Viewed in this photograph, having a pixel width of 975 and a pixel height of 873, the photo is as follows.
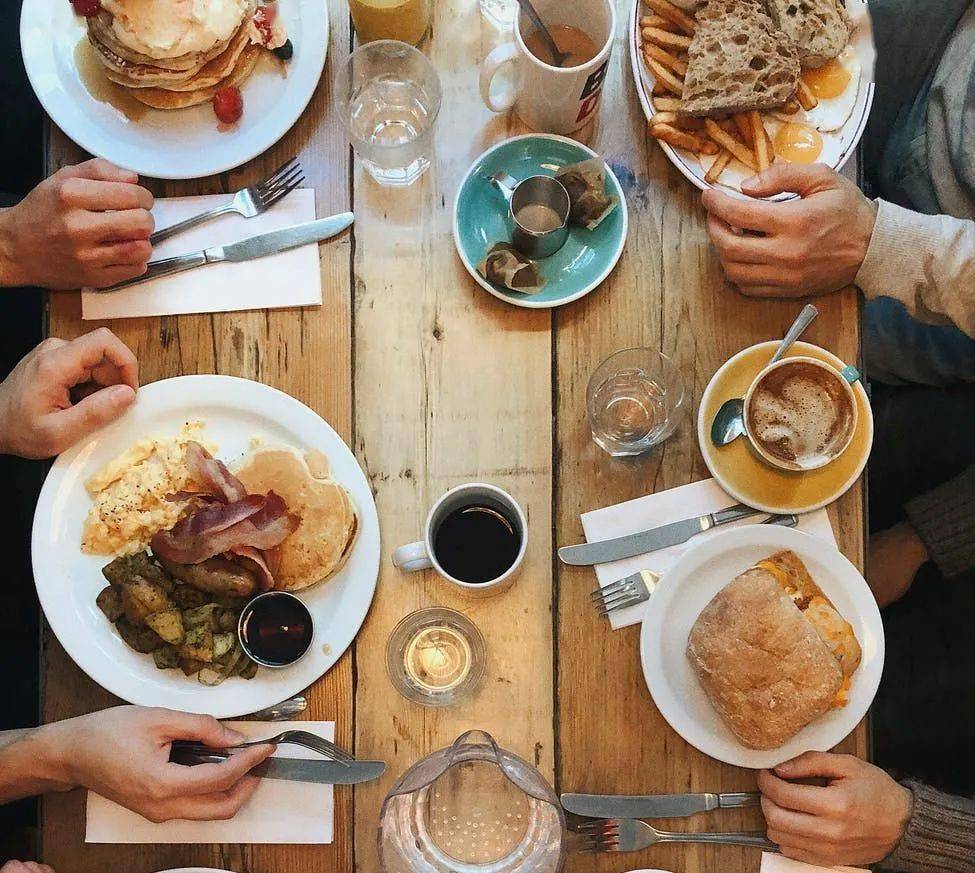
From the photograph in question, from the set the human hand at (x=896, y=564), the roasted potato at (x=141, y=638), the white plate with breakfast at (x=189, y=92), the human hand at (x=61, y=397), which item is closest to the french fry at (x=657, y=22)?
the white plate with breakfast at (x=189, y=92)

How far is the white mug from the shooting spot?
1290mm

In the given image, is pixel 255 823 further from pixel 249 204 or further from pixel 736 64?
pixel 736 64

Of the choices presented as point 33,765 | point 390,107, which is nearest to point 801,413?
point 390,107

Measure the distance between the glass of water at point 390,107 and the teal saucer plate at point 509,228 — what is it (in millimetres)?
96

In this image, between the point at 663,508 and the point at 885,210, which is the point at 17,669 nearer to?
the point at 663,508

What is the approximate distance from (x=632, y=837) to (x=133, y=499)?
885 millimetres

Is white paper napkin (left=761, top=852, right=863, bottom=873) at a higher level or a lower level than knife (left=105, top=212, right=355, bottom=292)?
lower

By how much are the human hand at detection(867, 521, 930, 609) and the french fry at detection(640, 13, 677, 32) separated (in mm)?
1088

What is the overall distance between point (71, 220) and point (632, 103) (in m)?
0.90

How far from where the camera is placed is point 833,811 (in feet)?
4.18

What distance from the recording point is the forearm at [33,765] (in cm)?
132

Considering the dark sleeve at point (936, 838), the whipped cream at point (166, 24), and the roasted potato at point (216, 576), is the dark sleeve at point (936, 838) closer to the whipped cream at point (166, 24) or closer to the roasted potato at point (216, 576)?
the roasted potato at point (216, 576)

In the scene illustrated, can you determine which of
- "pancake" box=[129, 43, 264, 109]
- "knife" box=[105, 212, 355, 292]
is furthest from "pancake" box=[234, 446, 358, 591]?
"pancake" box=[129, 43, 264, 109]

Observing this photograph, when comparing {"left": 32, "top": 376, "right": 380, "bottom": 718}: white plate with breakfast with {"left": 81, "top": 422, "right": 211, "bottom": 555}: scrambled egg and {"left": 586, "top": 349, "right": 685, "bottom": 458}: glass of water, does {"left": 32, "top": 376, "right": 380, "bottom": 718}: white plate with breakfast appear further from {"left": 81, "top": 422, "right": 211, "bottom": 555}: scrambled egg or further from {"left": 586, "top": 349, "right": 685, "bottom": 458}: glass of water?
{"left": 586, "top": 349, "right": 685, "bottom": 458}: glass of water
